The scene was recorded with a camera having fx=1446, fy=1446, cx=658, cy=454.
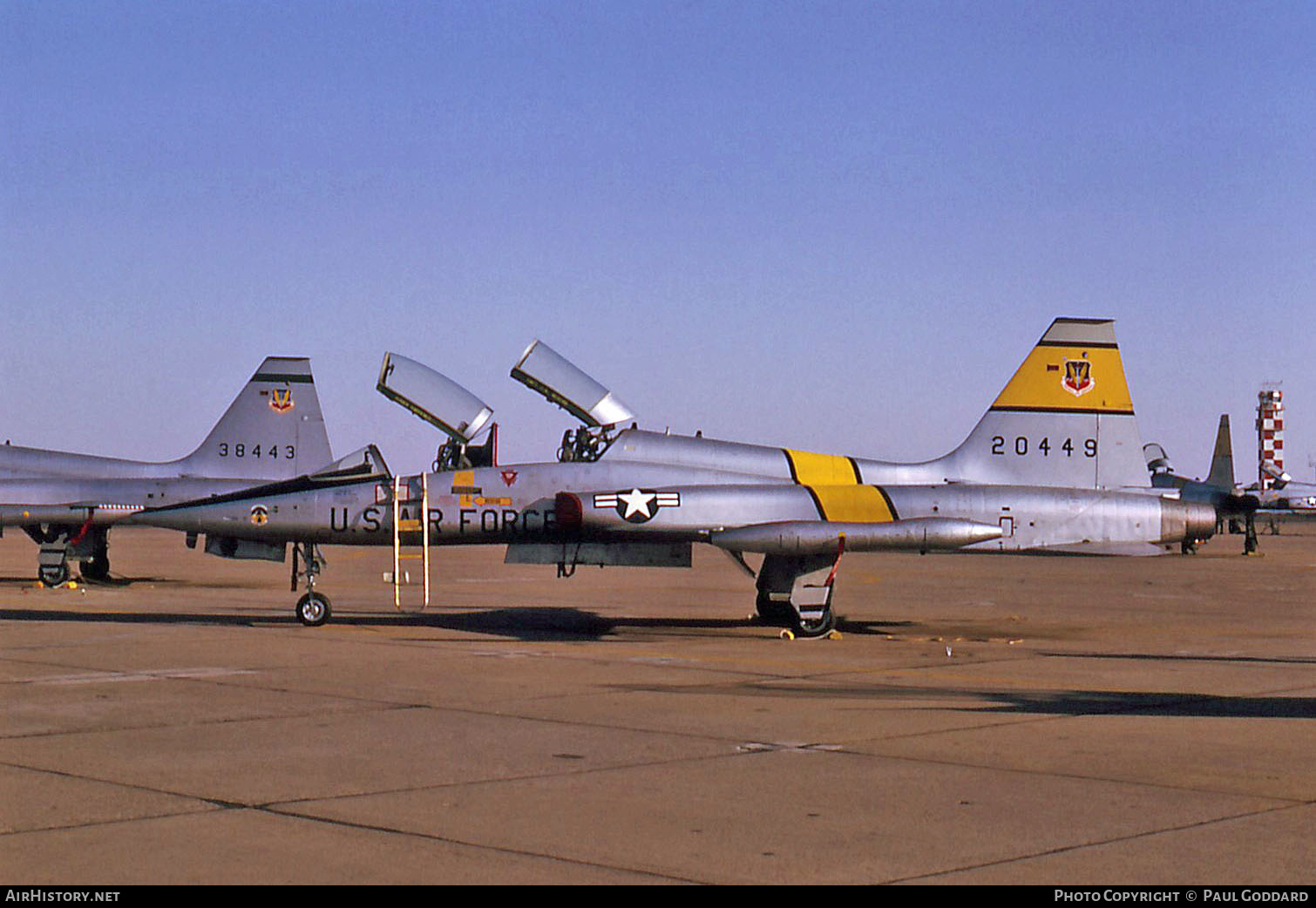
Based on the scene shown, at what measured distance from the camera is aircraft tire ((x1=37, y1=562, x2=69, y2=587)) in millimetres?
27844

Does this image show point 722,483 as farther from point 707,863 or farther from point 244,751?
point 707,863

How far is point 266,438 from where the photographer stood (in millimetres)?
30844

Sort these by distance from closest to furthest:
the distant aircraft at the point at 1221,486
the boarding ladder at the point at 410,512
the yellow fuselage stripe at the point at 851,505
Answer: the boarding ladder at the point at 410,512 < the yellow fuselage stripe at the point at 851,505 < the distant aircraft at the point at 1221,486

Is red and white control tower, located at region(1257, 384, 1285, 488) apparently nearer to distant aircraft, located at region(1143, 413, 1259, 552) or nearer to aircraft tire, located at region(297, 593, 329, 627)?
distant aircraft, located at region(1143, 413, 1259, 552)

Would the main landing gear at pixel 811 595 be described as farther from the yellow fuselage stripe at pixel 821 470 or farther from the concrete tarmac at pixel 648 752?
the yellow fuselage stripe at pixel 821 470

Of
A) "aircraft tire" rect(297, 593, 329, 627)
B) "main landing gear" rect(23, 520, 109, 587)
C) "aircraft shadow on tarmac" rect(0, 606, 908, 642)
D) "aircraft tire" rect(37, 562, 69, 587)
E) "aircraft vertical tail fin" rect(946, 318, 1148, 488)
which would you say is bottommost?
"aircraft shadow on tarmac" rect(0, 606, 908, 642)

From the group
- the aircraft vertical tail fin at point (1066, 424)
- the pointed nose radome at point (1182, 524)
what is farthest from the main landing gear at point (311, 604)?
the pointed nose radome at point (1182, 524)

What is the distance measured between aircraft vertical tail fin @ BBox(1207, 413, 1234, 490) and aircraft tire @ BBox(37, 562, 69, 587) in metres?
34.6

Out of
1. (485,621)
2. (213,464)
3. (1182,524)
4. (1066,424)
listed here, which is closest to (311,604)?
(485,621)

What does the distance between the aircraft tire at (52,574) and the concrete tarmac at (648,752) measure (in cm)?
849

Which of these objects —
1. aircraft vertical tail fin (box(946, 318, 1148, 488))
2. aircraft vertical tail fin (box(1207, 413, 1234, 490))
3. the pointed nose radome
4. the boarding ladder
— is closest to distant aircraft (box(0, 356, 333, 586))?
the boarding ladder

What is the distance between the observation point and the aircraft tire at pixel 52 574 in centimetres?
2784

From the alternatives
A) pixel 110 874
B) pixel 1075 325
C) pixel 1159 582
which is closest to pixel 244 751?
pixel 110 874

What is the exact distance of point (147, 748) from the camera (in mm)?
9125
